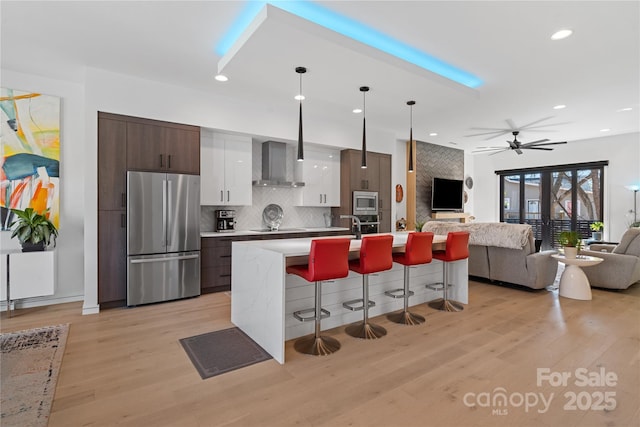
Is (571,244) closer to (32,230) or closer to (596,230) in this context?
(596,230)

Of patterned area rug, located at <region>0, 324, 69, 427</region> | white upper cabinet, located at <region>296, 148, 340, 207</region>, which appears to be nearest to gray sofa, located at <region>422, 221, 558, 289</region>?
white upper cabinet, located at <region>296, 148, 340, 207</region>

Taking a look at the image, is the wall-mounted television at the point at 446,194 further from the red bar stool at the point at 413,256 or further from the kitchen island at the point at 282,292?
the red bar stool at the point at 413,256

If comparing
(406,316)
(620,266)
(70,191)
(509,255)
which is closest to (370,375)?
(406,316)

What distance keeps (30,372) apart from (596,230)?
10030 millimetres

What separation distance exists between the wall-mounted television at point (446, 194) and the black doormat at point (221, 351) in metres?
6.22

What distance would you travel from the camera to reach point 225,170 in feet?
16.2

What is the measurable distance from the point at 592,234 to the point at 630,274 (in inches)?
151

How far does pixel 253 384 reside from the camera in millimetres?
2266

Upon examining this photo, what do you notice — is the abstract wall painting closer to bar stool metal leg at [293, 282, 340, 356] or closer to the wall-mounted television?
bar stool metal leg at [293, 282, 340, 356]

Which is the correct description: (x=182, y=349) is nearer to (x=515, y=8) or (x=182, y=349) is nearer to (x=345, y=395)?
(x=345, y=395)

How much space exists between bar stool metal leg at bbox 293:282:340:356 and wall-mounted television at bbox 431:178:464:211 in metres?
5.85

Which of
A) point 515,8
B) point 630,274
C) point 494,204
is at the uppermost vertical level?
point 515,8

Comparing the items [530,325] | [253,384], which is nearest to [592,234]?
[530,325]

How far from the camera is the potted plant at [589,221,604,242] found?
732 centimetres
